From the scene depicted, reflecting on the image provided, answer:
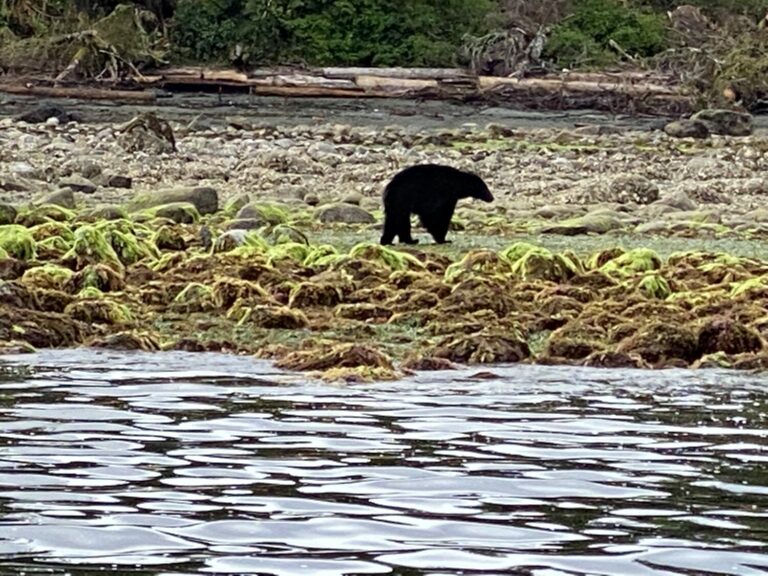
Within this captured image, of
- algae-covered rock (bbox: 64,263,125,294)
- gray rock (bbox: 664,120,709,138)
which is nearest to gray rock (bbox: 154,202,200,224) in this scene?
algae-covered rock (bbox: 64,263,125,294)

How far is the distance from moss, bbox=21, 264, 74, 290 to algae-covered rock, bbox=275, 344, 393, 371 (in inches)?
108

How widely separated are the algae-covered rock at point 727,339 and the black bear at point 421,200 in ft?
19.5

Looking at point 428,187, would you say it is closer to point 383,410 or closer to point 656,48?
point 383,410

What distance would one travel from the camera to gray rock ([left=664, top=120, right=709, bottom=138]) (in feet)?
107

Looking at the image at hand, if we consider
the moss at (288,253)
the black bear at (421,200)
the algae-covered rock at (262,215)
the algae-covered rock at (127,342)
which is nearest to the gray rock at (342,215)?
the algae-covered rock at (262,215)

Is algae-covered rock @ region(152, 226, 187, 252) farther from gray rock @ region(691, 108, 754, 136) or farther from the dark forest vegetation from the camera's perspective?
the dark forest vegetation

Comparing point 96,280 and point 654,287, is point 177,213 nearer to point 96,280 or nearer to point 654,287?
point 96,280

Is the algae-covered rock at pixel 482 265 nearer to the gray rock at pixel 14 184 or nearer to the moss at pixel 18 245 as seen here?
the moss at pixel 18 245

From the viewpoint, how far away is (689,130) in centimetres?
3278

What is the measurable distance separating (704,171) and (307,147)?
6103 millimetres

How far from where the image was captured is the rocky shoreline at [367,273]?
402 inches

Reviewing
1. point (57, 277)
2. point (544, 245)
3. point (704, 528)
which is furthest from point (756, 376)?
point (544, 245)

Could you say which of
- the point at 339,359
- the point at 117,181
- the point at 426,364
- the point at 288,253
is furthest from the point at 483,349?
the point at 117,181

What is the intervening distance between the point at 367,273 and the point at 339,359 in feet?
10.6
